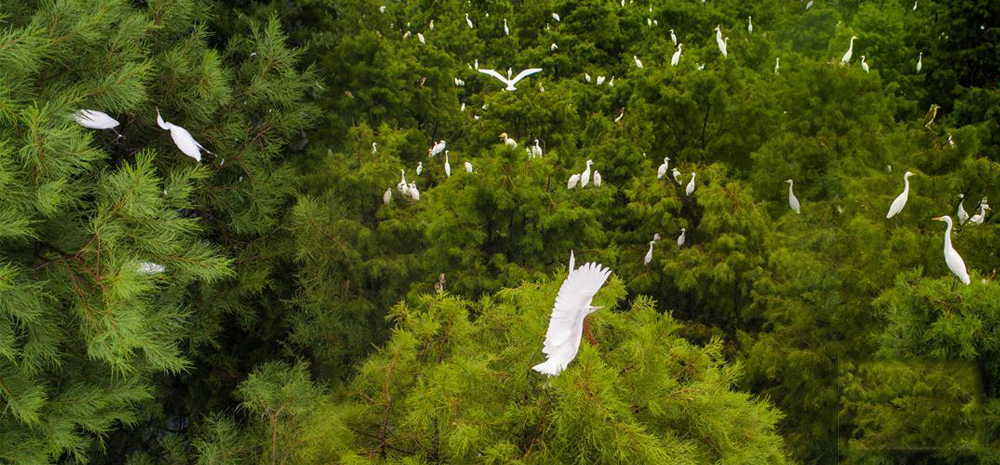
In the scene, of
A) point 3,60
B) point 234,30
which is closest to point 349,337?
point 234,30

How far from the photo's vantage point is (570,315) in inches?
142

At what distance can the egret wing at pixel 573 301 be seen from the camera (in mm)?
3574

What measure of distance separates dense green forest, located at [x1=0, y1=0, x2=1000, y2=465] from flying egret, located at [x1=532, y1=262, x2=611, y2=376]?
0.13m

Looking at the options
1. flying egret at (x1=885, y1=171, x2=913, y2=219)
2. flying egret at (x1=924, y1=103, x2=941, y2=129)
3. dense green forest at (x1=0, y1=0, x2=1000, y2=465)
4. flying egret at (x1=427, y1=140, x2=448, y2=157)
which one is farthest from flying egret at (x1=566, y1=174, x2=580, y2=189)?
flying egret at (x1=924, y1=103, x2=941, y2=129)

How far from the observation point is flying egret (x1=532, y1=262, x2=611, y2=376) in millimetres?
3578

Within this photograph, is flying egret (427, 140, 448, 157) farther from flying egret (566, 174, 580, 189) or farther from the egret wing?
the egret wing

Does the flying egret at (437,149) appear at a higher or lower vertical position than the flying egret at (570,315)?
lower

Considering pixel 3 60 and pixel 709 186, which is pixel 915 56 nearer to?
pixel 709 186

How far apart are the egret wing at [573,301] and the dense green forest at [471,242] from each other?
0.21 metres

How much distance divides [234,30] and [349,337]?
2909 mm

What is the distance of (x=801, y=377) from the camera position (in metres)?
7.30

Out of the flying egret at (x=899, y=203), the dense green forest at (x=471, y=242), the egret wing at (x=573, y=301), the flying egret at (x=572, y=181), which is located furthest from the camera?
the flying egret at (x=572, y=181)

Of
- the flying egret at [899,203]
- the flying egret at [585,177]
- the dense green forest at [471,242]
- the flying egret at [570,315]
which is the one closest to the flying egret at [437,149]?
the dense green forest at [471,242]

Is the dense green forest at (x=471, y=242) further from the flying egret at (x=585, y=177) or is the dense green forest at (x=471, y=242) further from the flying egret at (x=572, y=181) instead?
the flying egret at (x=585, y=177)
